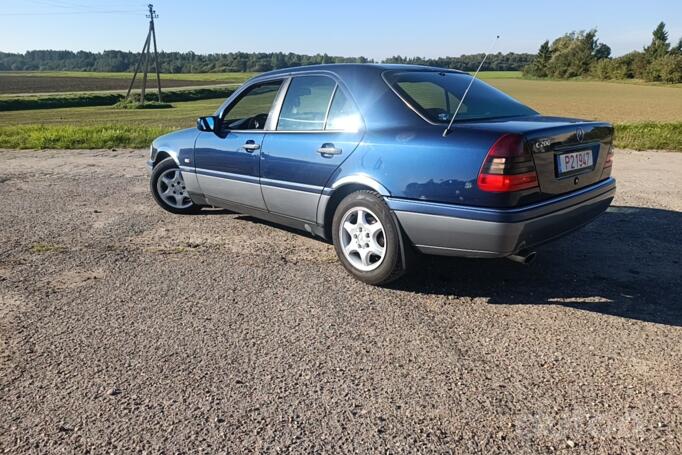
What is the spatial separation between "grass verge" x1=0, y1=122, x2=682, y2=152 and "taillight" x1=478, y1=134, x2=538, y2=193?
31.9 ft

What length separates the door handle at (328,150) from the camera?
13.2 feet

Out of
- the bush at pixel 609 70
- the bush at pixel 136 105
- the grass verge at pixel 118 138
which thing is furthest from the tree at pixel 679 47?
the grass verge at pixel 118 138

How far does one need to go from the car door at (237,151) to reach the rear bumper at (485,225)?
1.63 metres

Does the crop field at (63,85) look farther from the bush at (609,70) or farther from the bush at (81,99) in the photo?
the bush at (609,70)

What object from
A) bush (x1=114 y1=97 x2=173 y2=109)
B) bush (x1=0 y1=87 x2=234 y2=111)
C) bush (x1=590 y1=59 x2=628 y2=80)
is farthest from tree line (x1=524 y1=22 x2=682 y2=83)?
bush (x1=114 y1=97 x2=173 y2=109)

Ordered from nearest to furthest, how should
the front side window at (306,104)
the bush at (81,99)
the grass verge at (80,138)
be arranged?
the front side window at (306,104) < the grass verge at (80,138) < the bush at (81,99)

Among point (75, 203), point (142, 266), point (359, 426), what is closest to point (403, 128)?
point (359, 426)

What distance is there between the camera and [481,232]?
11.0 feet

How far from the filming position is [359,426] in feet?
7.68

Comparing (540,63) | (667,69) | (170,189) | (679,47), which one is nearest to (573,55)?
(540,63)

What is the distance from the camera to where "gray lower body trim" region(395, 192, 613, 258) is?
131 inches

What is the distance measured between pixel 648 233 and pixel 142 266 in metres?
4.72

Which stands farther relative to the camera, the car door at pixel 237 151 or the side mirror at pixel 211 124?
the side mirror at pixel 211 124

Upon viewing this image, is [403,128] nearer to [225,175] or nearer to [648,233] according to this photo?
[225,175]
